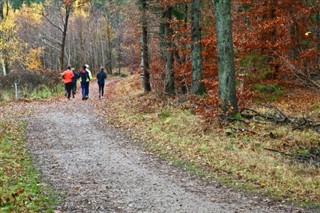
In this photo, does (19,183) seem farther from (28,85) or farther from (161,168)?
(28,85)

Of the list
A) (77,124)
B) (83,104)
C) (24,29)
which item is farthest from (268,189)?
(24,29)

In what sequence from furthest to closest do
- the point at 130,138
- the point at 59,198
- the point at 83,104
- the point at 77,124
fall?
the point at 83,104 → the point at 77,124 → the point at 130,138 → the point at 59,198

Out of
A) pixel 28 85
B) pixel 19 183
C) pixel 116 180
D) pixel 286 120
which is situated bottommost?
pixel 116 180

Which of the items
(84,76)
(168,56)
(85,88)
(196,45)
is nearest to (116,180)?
(196,45)

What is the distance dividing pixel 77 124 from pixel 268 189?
9521mm

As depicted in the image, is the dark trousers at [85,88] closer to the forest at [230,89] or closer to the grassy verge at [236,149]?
the forest at [230,89]

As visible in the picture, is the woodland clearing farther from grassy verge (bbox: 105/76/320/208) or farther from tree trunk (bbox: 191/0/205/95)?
tree trunk (bbox: 191/0/205/95)

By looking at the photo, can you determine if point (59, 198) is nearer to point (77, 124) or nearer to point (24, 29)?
point (77, 124)

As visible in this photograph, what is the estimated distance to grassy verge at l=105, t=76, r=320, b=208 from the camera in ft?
27.6

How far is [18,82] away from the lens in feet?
85.6

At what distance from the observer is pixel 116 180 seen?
8.95 meters

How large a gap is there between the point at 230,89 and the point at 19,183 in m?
7.46

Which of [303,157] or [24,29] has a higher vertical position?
[24,29]

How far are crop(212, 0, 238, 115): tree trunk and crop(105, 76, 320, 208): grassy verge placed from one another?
0.83 meters
